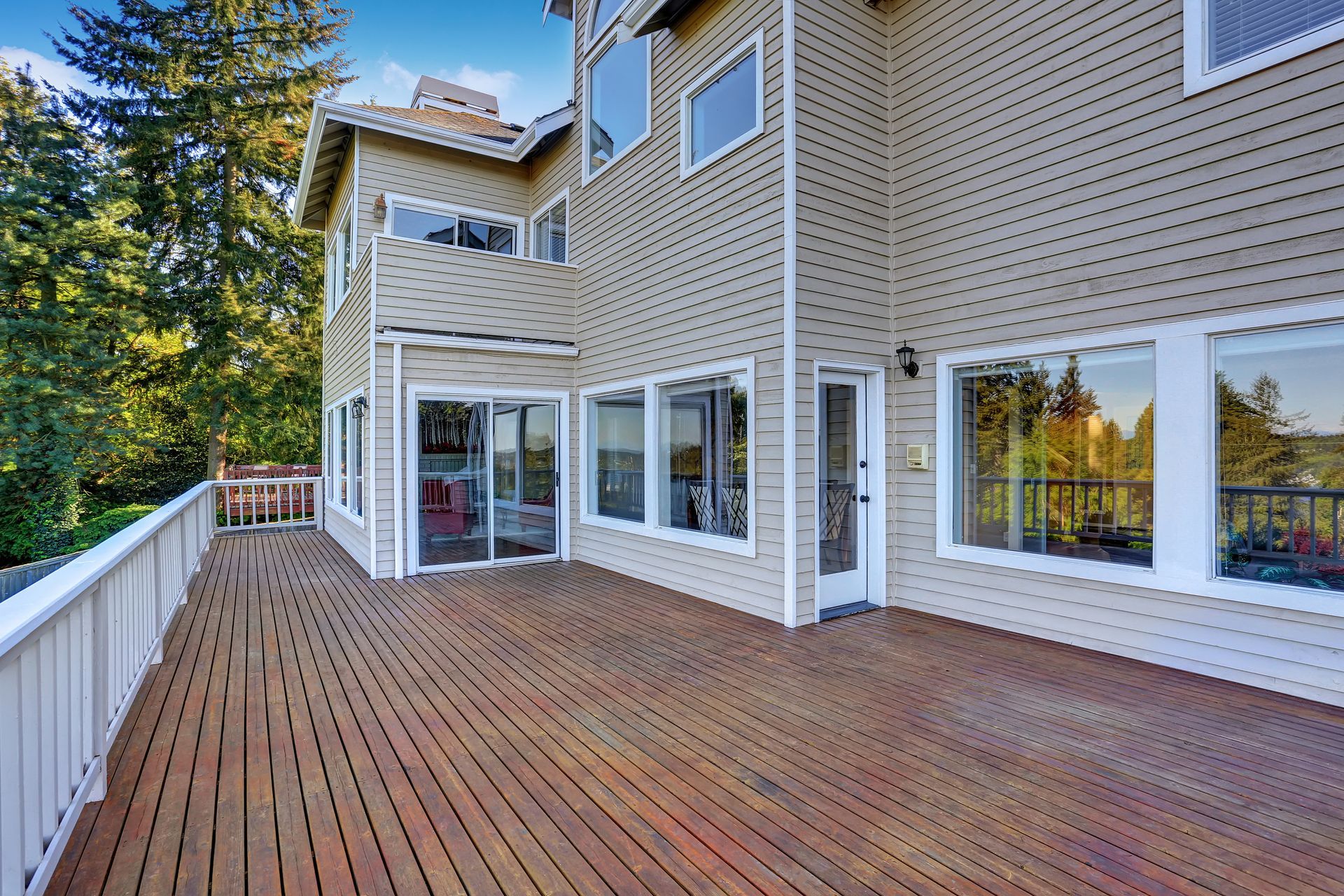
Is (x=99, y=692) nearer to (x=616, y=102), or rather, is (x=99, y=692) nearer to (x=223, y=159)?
(x=616, y=102)

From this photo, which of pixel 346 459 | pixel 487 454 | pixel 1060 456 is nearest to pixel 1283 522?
pixel 1060 456

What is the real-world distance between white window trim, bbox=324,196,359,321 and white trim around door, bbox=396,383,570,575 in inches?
87.0

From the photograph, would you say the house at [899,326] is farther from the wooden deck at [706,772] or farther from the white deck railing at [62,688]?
the white deck railing at [62,688]

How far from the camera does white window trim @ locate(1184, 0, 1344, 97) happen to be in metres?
3.48

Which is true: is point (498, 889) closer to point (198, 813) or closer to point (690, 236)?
point (198, 813)

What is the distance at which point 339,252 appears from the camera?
9820 millimetres

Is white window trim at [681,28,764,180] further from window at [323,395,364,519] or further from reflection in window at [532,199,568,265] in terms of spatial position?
window at [323,395,364,519]

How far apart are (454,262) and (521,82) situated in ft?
40.3

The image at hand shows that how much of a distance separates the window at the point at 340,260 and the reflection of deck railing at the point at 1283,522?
9.31m

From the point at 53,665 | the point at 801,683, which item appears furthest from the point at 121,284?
the point at 801,683

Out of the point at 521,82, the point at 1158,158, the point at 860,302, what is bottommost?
the point at 860,302

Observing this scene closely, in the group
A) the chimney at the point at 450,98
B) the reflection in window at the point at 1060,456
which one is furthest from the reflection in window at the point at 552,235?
the reflection in window at the point at 1060,456

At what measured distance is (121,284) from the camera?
12875 mm

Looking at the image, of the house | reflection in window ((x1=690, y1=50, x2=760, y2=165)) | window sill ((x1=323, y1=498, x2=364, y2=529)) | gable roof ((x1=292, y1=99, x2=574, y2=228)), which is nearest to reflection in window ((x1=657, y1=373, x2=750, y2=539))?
the house
